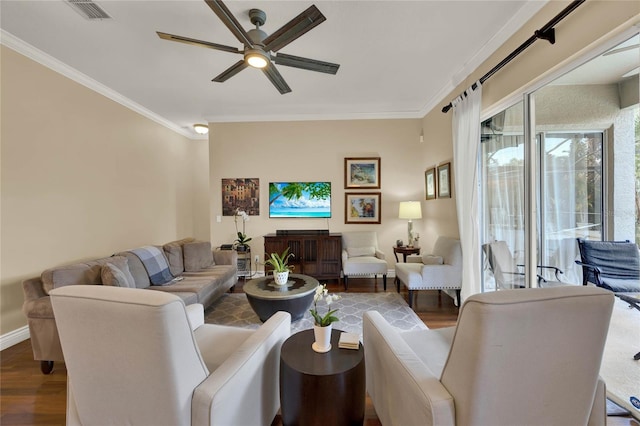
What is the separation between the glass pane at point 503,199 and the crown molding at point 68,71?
5.10 m

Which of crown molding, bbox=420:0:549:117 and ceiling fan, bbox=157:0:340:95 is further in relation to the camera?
crown molding, bbox=420:0:549:117

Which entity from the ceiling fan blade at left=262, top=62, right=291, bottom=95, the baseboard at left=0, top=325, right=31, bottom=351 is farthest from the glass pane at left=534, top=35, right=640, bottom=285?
the baseboard at left=0, top=325, right=31, bottom=351

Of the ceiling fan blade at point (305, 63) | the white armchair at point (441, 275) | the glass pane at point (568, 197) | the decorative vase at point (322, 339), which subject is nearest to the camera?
the decorative vase at point (322, 339)

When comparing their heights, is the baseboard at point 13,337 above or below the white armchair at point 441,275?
below

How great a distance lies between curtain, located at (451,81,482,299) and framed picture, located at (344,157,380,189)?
5.72 feet

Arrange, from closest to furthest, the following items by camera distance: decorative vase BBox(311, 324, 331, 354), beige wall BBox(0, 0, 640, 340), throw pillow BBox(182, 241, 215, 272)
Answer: decorative vase BBox(311, 324, 331, 354) < beige wall BBox(0, 0, 640, 340) < throw pillow BBox(182, 241, 215, 272)

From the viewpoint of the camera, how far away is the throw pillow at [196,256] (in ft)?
12.3

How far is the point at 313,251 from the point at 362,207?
4.25 feet

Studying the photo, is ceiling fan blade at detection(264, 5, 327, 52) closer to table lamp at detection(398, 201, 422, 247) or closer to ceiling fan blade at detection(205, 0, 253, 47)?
ceiling fan blade at detection(205, 0, 253, 47)

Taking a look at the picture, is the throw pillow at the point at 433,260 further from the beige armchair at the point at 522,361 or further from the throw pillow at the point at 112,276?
the throw pillow at the point at 112,276

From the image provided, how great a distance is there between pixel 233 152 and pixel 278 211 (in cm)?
147

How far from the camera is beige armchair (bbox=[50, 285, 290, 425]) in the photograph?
39.0 inches

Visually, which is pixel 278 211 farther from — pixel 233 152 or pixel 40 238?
pixel 40 238

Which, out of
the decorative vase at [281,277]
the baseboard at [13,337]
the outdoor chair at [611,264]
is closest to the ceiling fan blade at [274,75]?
the decorative vase at [281,277]
